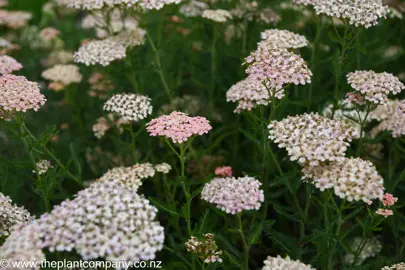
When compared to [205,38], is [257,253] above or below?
below

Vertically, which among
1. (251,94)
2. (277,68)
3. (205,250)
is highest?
(277,68)

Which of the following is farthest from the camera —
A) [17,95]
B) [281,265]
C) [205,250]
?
[17,95]

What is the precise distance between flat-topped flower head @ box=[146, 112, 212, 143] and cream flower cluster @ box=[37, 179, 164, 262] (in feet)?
2.55

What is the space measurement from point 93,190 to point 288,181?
1.70 m

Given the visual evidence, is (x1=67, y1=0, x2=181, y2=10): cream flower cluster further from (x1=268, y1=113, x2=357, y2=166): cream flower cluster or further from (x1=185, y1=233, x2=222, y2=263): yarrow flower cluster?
(x1=185, y1=233, x2=222, y2=263): yarrow flower cluster

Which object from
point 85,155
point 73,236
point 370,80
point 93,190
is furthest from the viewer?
point 85,155

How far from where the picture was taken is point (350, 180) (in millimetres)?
3010

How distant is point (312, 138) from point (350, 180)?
1.32ft

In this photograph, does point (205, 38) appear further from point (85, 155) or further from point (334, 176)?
point (334, 176)

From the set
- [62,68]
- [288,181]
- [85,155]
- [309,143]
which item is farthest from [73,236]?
[62,68]

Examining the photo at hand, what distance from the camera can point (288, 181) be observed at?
3961 mm

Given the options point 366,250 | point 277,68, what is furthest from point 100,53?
point 366,250

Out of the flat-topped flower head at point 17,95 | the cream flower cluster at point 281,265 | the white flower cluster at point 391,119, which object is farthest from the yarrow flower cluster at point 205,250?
the white flower cluster at point 391,119

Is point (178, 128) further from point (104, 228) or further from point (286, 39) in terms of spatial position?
point (286, 39)
